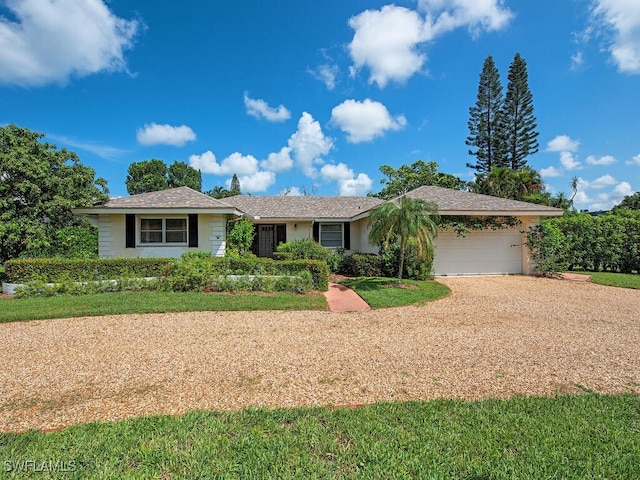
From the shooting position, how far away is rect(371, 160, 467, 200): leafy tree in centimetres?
3362

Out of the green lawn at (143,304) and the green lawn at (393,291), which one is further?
the green lawn at (393,291)

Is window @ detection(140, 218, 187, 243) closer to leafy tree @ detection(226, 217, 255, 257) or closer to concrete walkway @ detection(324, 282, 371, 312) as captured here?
leafy tree @ detection(226, 217, 255, 257)

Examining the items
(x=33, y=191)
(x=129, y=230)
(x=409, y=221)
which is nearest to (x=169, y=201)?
(x=129, y=230)

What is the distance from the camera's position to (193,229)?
44.7 ft

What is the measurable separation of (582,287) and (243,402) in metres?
13.1

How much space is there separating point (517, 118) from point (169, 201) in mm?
33653

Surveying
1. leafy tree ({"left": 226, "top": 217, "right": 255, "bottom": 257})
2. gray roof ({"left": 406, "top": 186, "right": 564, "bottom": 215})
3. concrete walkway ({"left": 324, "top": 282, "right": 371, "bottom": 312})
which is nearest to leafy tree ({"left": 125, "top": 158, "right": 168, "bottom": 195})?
leafy tree ({"left": 226, "top": 217, "right": 255, "bottom": 257})

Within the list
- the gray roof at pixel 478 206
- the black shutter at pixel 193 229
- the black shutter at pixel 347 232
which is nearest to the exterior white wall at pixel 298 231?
the black shutter at pixel 347 232

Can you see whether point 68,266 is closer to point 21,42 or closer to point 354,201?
point 21,42

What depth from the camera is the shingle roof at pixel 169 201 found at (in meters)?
13.2

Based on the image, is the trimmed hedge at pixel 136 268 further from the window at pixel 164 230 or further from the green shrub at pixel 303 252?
the window at pixel 164 230

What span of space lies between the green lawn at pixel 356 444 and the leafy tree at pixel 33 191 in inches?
455

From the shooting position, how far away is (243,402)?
3.53 m

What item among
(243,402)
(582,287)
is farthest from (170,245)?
(582,287)
